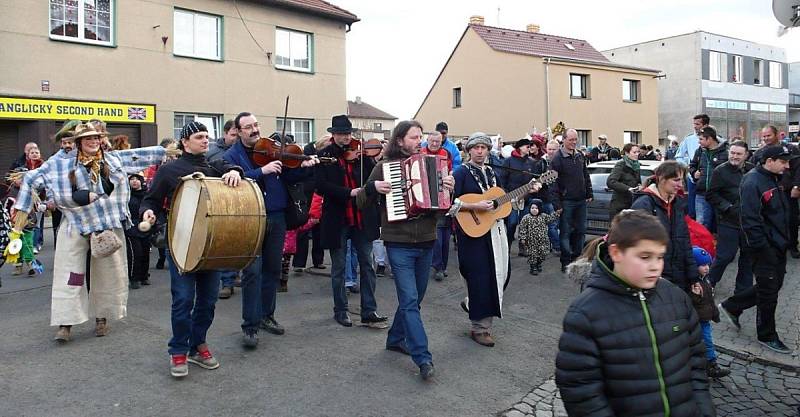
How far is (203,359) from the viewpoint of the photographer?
5168mm

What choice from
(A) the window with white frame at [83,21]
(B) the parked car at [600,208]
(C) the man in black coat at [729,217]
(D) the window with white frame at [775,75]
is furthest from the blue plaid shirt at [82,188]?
(D) the window with white frame at [775,75]

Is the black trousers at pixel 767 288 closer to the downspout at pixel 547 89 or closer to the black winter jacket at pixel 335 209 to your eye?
the black winter jacket at pixel 335 209

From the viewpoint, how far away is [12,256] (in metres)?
7.26

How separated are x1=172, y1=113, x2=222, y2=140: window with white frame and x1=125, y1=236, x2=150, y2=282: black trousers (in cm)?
1039

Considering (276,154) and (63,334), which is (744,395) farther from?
(63,334)

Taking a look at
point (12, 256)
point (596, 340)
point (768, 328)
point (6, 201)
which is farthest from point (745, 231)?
point (6, 201)

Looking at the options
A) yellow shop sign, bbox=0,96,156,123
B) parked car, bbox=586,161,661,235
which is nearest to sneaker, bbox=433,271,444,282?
parked car, bbox=586,161,661,235

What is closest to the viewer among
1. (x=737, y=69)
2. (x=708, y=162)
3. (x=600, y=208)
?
(x=708, y=162)

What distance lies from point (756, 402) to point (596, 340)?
3167 millimetres

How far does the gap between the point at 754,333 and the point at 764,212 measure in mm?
1335

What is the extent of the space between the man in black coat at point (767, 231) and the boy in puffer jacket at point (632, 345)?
3.97m

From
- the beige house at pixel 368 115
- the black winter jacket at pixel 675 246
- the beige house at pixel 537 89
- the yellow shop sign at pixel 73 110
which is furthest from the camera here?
the beige house at pixel 368 115

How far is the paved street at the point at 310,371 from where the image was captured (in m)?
4.55

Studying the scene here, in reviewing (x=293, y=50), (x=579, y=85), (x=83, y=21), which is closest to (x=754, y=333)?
(x=83, y=21)
